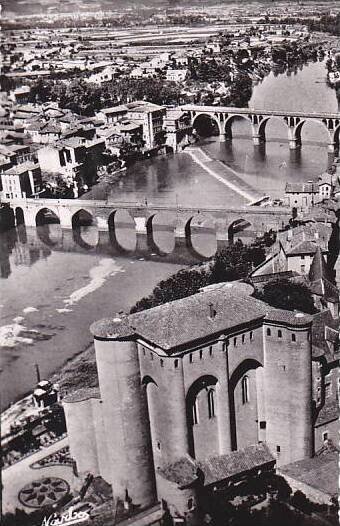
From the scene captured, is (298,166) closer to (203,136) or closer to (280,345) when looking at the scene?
(203,136)

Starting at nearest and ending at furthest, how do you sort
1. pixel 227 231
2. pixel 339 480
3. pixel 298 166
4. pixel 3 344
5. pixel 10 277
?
pixel 339 480, pixel 3 344, pixel 10 277, pixel 227 231, pixel 298 166

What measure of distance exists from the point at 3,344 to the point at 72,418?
412 cm

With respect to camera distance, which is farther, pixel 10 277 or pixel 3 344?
pixel 10 277

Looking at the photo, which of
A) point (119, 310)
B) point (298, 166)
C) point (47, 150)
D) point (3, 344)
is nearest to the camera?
point (3, 344)

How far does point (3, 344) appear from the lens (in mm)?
11703

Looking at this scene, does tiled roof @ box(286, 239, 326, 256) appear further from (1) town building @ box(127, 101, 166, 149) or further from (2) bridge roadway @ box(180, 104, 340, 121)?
(1) town building @ box(127, 101, 166, 149)

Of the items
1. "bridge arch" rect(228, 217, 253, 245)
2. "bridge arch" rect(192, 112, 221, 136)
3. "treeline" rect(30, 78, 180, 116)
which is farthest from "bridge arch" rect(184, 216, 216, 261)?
"bridge arch" rect(192, 112, 221, 136)

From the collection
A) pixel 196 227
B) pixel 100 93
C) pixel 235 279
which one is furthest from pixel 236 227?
pixel 100 93

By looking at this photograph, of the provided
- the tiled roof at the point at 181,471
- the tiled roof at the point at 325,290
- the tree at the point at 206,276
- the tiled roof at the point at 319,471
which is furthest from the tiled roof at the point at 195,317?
the tree at the point at 206,276

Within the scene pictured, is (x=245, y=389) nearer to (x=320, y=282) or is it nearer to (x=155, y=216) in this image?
(x=320, y=282)

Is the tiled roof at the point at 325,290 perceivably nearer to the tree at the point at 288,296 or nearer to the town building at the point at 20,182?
the tree at the point at 288,296

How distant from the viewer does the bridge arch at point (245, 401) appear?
7.78 meters

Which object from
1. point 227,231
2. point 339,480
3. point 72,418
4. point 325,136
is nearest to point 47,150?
point 227,231

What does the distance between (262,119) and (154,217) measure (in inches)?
391
